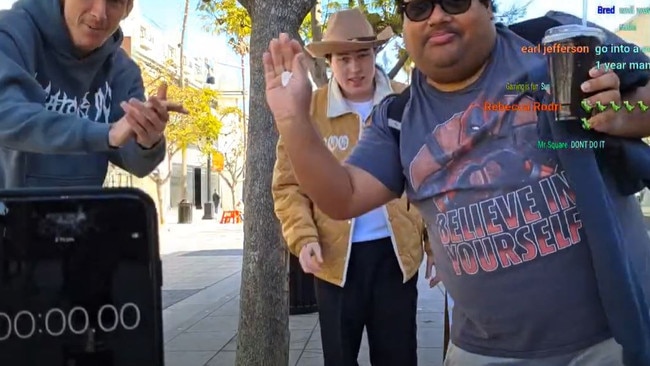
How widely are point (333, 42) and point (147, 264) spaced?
1.92m

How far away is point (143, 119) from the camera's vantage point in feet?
5.72

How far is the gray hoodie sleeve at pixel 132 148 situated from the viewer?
1.98 meters

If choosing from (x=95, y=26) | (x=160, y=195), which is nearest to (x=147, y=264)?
(x=95, y=26)

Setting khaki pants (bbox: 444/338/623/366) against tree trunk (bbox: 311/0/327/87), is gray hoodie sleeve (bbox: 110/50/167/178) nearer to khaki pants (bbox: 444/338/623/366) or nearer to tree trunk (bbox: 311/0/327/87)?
khaki pants (bbox: 444/338/623/366)

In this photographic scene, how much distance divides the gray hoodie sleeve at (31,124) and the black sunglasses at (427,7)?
0.86 metres

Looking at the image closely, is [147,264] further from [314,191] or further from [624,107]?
[624,107]

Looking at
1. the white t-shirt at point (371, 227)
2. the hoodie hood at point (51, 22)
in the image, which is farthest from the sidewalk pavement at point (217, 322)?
the hoodie hood at point (51, 22)

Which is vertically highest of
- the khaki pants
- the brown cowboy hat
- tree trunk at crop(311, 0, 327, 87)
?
tree trunk at crop(311, 0, 327, 87)

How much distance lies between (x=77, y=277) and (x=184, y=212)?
30972mm

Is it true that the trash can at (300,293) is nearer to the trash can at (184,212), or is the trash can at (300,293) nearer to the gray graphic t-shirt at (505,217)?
the gray graphic t-shirt at (505,217)

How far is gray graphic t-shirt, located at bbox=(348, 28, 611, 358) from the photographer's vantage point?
175 centimetres

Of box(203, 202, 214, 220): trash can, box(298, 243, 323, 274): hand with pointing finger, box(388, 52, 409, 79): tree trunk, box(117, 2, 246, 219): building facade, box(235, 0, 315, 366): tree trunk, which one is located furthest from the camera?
box(203, 202, 214, 220): trash can

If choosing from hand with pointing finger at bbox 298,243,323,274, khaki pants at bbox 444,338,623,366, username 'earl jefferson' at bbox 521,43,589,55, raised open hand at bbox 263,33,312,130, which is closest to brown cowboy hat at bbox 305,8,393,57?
hand with pointing finger at bbox 298,243,323,274

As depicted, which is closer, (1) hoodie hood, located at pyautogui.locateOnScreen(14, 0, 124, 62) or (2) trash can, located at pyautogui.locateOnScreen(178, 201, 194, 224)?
(1) hoodie hood, located at pyautogui.locateOnScreen(14, 0, 124, 62)
